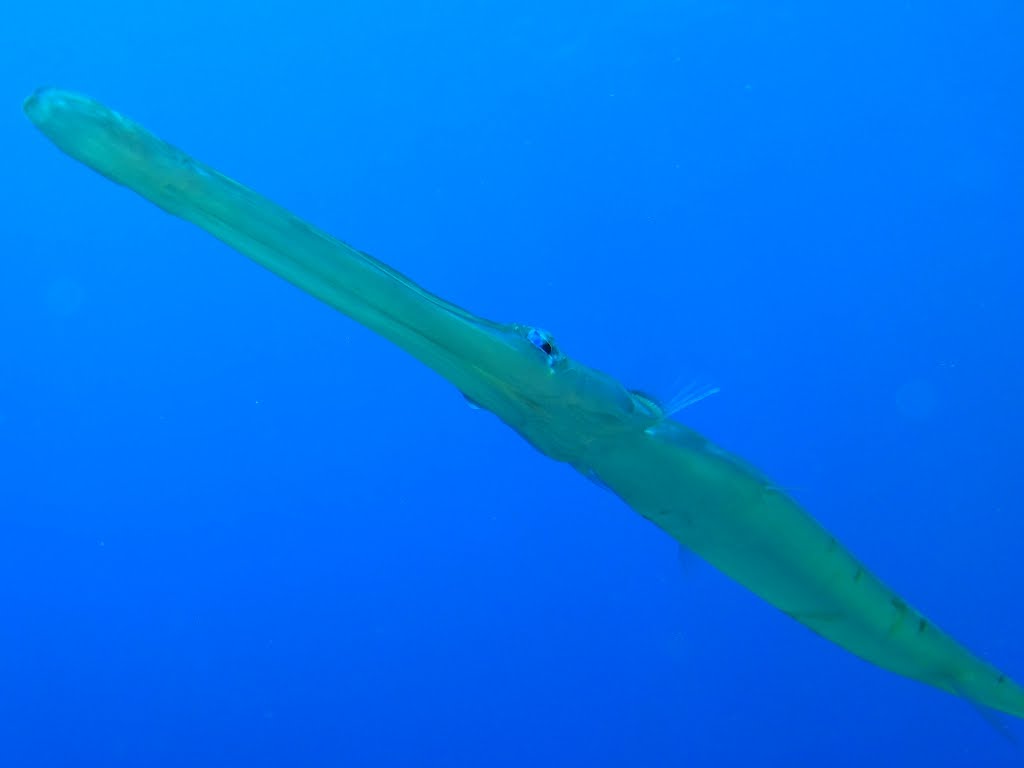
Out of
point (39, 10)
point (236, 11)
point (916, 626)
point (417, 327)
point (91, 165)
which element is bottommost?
point (91, 165)

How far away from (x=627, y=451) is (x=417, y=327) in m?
0.51

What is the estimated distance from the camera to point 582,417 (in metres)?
1.74

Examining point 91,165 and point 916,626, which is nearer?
point 91,165

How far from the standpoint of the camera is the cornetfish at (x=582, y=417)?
130 centimetres

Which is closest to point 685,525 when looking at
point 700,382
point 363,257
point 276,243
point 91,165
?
point 700,382

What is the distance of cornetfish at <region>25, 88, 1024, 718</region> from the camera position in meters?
1.30

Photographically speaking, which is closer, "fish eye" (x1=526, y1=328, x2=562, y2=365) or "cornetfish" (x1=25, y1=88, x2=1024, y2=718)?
"cornetfish" (x1=25, y1=88, x2=1024, y2=718)

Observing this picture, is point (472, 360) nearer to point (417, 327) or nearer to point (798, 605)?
point (417, 327)

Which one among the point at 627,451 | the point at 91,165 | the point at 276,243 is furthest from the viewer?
the point at 627,451

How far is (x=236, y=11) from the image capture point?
505 centimetres

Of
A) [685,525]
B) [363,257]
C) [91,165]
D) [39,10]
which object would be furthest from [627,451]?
[39,10]

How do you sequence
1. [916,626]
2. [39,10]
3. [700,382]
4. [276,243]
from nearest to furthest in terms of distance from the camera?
[276,243] → [700,382] → [916,626] → [39,10]

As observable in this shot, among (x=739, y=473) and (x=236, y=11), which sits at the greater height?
(x=236, y=11)

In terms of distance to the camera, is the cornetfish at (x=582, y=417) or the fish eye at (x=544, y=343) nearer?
the cornetfish at (x=582, y=417)
